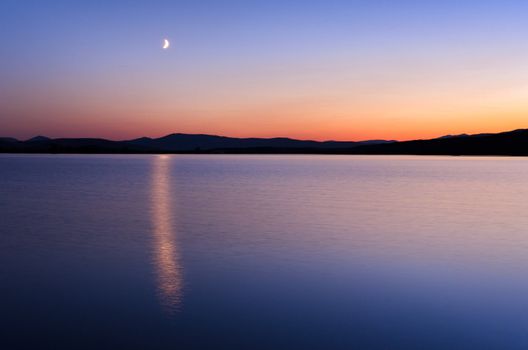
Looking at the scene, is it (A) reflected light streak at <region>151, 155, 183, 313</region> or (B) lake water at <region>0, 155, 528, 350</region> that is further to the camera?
(A) reflected light streak at <region>151, 155, 183, 313</region>

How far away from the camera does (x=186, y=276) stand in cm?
1314

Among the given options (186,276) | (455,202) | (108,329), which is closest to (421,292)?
(186,276)

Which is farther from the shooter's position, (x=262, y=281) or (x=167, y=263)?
Result: (x=167, y=263)

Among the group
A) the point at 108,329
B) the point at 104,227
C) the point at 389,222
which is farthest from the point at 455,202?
the point at 108,329

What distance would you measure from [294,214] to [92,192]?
20311 mm

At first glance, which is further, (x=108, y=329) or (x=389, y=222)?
(x=389, y=222)

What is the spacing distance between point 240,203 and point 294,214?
6.62m

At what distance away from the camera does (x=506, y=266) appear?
14.7 meters

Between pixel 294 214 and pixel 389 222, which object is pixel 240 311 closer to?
pixel 389 222

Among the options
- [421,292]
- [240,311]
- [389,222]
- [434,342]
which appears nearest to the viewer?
[434,342]

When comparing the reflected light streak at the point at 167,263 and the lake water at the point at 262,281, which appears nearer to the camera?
the lake water at the point at 262,281

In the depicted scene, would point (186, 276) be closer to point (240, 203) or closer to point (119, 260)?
point (119, 260)

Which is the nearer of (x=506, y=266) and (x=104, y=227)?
(x=506, y=266)

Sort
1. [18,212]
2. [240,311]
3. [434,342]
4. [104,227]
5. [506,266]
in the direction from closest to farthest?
1. [434,342]
2. [240,311]
3. [506,266]
4. [104,227]
5. [18,212]
